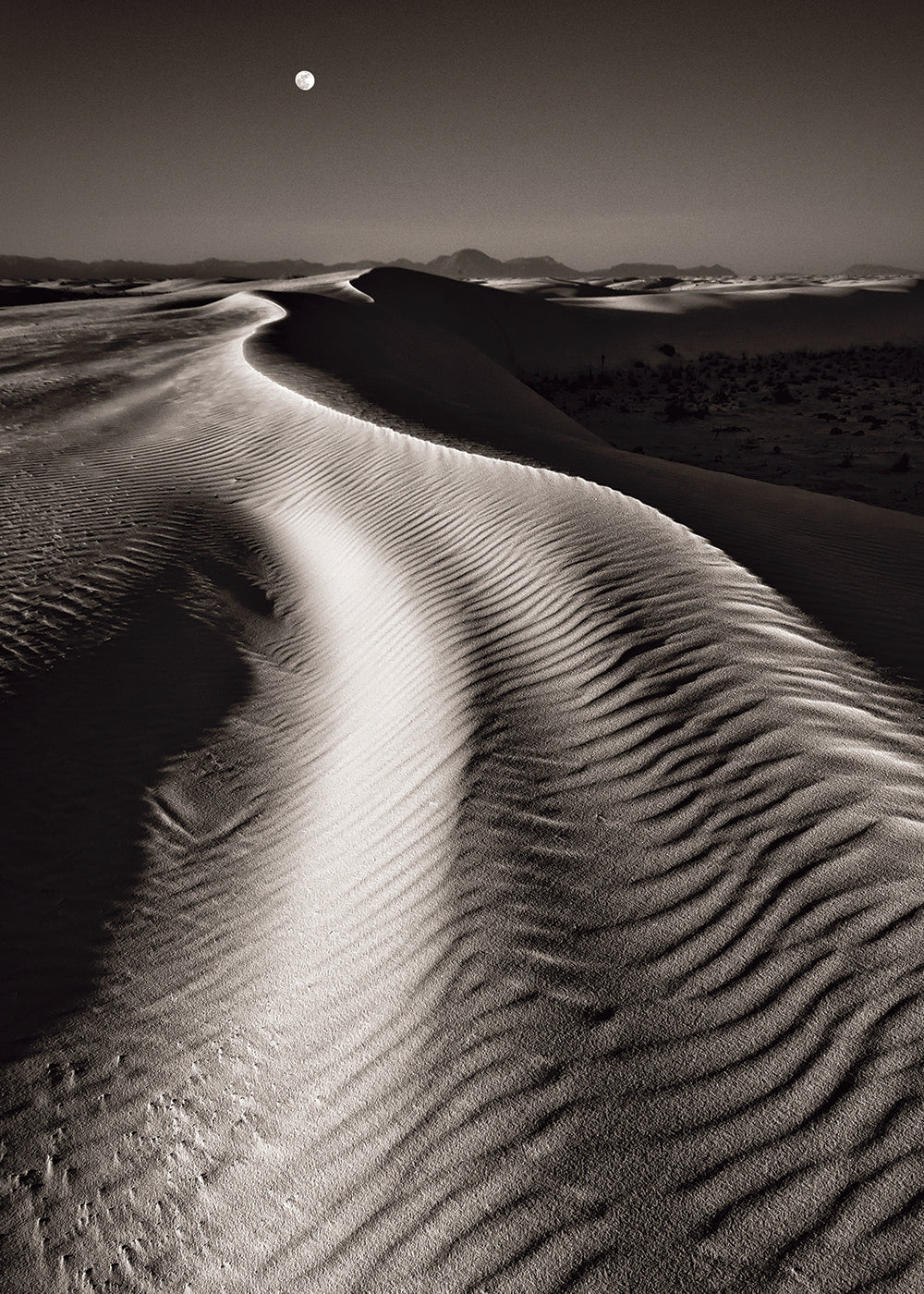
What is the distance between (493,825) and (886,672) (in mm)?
2140

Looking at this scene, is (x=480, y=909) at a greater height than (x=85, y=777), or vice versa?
(x=480, y=909)

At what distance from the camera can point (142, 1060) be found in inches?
130

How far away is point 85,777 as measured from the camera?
5055 millimetres

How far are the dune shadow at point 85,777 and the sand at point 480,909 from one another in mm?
26

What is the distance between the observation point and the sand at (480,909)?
2.28 metres

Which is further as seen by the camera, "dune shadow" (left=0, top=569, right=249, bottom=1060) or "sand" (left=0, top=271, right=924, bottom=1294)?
"dune shadow" (left=0, top=569, right=249, bottom=1060)

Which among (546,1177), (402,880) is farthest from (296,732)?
(546,1177)

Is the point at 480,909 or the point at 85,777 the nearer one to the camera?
the point at 480,909

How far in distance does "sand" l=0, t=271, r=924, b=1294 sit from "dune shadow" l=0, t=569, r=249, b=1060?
0.03 metres

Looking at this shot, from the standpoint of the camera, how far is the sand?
228 centimetres

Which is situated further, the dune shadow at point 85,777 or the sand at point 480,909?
the dune shadow at point 85,777

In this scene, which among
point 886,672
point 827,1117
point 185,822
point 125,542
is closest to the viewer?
point 827,1117

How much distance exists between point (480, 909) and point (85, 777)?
3065 mm

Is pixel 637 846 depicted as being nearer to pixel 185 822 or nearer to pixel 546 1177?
pixel 546 1177
